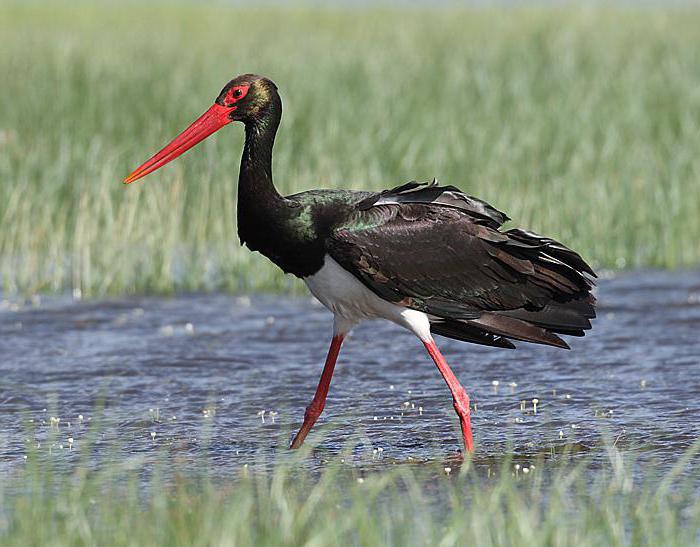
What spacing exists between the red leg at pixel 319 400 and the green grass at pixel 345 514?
762 millimetres

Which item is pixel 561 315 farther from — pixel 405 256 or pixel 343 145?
pixel 343 145

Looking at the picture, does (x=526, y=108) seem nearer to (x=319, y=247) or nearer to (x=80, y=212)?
(x=80, y=212)

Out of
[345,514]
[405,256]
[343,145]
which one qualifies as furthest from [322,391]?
[343,145]

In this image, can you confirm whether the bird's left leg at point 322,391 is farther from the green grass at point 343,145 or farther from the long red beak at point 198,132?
the green grass at point 343,145

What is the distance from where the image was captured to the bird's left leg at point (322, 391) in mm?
5227

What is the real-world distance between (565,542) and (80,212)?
17.4 feet

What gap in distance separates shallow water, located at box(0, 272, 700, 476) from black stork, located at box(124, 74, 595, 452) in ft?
1.06

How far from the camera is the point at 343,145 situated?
967 centimetres

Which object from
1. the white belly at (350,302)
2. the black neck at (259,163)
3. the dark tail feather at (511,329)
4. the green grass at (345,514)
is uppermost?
the black neck at (259,163)

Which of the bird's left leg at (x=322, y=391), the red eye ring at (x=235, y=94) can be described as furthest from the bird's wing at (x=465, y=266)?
the red eye ring at (x=235, y=94)

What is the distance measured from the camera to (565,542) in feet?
11.1

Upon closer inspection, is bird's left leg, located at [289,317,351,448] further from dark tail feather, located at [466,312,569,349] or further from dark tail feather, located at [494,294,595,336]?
dark tail feather, located at [494,294,595,336]

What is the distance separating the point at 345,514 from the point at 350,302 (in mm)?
1470

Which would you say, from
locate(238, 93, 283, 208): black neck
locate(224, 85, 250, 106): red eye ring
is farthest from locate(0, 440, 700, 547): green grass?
locate(224, 85, 250, 106): red eye ring
